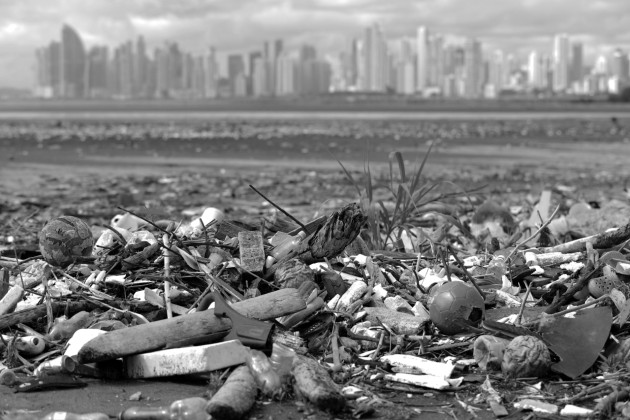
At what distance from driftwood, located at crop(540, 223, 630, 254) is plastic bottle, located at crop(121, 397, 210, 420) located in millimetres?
2976

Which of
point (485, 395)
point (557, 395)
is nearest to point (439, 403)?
point (485, 395)

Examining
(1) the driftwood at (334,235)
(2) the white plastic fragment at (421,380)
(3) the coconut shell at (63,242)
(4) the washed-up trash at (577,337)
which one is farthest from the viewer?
(3) the coconut shell at (63,242)

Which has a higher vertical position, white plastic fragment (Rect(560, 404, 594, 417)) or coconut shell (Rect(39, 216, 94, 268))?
coconut shell (Rect(39, 216, 94, 268))

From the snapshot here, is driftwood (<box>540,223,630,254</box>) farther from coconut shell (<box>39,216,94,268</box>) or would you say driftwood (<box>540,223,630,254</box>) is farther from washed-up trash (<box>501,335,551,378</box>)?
coconut shell (<box>39,216,94,268</box>)

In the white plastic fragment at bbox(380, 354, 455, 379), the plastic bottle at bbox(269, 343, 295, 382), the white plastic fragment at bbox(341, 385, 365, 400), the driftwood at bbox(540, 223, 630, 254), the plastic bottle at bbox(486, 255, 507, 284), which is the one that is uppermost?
the driftwood at bbox(540, 223, 630, 254)

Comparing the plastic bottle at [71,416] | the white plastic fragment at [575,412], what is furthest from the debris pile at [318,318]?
the plastic bottle at [71,416]

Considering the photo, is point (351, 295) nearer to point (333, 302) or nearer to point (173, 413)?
point (333, 302)

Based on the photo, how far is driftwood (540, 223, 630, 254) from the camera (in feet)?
17.1

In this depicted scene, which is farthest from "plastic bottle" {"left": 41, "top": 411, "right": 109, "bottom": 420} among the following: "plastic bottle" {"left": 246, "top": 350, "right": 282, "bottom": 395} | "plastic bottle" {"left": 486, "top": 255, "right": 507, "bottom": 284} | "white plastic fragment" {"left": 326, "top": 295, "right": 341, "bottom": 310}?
"plastic bottle" {"left": 486, "top": 255, "right": 507, "bottom": 284}

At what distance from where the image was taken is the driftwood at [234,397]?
318 centimetres

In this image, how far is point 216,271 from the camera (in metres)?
4.59

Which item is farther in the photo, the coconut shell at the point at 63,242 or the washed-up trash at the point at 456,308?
the coconut shell at the point at 63,242

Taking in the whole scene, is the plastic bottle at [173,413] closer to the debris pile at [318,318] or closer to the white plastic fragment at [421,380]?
the debris pile at [318,318]

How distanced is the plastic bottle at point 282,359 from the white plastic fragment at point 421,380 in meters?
0.44
